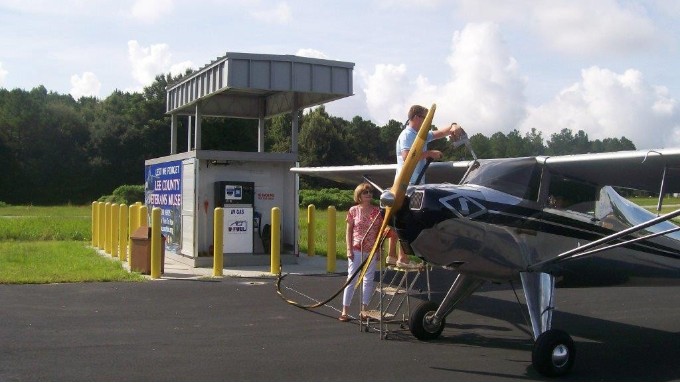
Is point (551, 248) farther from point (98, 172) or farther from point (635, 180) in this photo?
point (98, 172)

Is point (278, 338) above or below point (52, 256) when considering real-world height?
below

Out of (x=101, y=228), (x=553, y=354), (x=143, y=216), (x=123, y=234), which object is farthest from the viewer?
(x=101, y=228)

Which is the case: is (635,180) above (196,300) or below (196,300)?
above

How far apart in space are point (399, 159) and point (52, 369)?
4279 mm

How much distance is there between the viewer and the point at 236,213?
601 inches

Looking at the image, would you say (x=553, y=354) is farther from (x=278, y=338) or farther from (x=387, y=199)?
(x=278, y=338)

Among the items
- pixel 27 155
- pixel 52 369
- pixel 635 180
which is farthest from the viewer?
pixel 27 155

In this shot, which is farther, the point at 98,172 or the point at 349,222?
the point at 98,172

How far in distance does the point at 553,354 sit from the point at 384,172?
13.4 feet

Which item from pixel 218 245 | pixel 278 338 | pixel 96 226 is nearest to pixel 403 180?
pixel 278 338

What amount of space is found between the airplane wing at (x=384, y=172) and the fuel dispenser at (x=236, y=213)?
3.22 m

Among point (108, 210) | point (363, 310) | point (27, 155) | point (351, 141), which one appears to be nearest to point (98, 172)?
point (27, 155)

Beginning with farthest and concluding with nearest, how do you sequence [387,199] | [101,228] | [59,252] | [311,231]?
[101,228] → [59,252] → [311,231] → [387,199]

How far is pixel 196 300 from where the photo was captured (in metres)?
11.0
